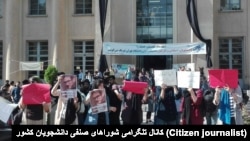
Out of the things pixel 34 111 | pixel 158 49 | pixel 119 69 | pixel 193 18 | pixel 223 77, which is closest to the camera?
pixel 34 111

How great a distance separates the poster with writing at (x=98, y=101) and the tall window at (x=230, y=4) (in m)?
22.5

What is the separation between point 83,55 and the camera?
108 ft

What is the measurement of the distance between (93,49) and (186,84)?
21922 mm

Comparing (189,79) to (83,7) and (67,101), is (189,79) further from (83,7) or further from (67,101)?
(83,7)

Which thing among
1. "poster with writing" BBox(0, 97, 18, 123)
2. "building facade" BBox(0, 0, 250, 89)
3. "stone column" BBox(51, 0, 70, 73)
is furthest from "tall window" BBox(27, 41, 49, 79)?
"poster with writing" BBox(0, 97, 18, 123)

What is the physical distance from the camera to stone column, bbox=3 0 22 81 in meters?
32.3

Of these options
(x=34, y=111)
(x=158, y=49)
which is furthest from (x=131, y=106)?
(x=158, y=49)

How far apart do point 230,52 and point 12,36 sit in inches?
536

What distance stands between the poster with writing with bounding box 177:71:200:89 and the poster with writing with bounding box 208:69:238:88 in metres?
0.37

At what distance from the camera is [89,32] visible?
32.7m

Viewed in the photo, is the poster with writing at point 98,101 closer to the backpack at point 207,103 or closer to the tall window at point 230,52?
the backpack at point 207,103

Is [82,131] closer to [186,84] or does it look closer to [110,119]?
[110,119]

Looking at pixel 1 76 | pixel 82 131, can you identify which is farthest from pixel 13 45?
pixel 82 131

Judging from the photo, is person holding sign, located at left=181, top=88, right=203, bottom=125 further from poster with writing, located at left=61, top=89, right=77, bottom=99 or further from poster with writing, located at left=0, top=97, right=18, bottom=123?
poster with writing, located at left=0, top=97, right=18, bottom=123
